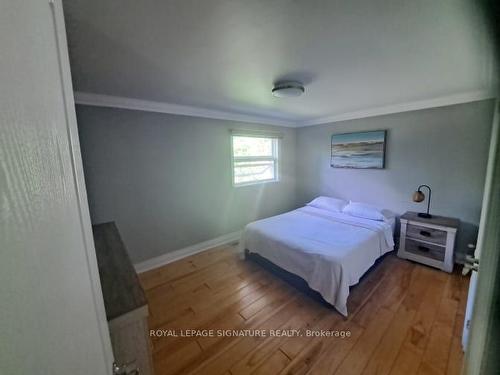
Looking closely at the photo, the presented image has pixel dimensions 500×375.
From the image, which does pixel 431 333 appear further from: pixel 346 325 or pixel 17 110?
pixel 17 110

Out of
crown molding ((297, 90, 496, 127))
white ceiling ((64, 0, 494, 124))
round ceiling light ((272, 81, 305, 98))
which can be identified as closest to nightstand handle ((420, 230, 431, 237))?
crown molding ((297, 90, 496, 127))

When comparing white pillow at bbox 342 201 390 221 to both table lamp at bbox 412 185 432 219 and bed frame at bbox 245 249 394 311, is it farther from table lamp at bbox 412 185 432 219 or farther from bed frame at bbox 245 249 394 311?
bed frame at bbox 245 249 394 311

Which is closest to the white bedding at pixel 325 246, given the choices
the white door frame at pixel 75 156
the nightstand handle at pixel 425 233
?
the nightstand handle at pixel 425 233

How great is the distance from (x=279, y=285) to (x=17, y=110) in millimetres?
2438

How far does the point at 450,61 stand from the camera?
1562 mm

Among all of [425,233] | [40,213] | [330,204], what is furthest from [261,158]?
[40,213]

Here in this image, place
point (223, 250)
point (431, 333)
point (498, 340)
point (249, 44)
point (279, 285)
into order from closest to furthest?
point (498, 340) < point (249, 44) < point (431, 333) < point (279, 285) < point (223, 250)

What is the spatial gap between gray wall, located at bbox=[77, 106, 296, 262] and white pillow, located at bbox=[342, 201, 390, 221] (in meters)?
1.70

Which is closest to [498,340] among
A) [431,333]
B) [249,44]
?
[249,44]

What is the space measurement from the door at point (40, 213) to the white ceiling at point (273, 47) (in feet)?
2.58

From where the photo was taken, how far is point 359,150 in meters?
3.36

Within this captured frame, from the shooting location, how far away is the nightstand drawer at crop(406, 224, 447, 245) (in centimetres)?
242

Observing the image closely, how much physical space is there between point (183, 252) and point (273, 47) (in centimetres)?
277

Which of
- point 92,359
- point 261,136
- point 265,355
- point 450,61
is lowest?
point 265,355
